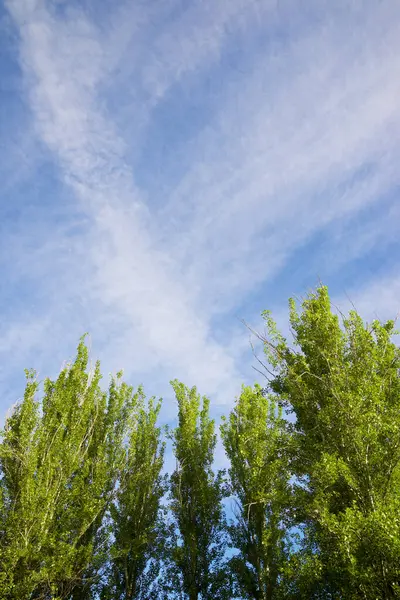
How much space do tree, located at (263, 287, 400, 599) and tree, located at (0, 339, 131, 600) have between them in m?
6.49

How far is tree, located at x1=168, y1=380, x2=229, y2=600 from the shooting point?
13359 mm

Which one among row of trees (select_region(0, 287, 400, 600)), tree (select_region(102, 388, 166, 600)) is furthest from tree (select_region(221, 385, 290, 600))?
tree (select_region(102, 388, 166, 600))

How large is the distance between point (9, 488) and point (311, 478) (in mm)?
8933

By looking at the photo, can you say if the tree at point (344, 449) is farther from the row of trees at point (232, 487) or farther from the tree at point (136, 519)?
the tree at point (136, 519)

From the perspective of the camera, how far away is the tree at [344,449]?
838 cm

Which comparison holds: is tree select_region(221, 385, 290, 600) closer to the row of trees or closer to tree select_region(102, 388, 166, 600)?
the row of trees

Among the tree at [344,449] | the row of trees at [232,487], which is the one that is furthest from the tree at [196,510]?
the tree at [344,449]

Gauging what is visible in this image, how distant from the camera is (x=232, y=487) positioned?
1458 centimetres

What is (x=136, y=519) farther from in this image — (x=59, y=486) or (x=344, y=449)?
(x=344, y=449)

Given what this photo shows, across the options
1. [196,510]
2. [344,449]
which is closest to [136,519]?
[196,510]

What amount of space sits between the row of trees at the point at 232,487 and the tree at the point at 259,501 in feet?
0.16

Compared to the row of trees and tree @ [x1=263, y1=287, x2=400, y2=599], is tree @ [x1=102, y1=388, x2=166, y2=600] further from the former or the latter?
tree @ [x1=263, y1=287, x2=400, y2=599]

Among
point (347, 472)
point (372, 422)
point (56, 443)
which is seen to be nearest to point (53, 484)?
point (56, 443)

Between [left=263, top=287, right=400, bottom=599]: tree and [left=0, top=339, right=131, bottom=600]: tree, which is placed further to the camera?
[left=0, top=339, right=131, bottom=600]: tree
